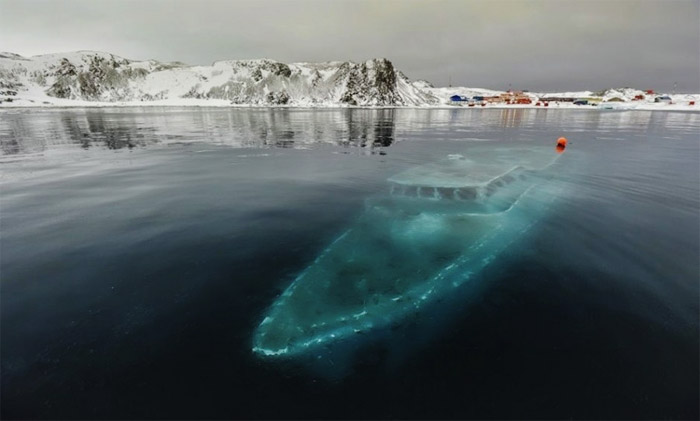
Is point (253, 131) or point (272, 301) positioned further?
point (253, 131)

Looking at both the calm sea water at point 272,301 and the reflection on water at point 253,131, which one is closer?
the calm sea water at point 272,301

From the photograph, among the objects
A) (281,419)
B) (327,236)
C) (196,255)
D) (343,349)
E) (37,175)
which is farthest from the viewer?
(37,175)

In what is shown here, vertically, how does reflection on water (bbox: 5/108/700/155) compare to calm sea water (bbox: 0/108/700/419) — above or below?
above

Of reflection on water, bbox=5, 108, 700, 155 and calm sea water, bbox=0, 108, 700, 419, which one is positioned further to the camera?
reflection on water, bbox=5, 108, 700, 155

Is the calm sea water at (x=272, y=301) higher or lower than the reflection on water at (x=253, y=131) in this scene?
lower

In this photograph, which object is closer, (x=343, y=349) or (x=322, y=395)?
(x=322, y=395)

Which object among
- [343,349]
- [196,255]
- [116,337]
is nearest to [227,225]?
[196,255]

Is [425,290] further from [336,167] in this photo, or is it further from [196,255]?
[336,167]

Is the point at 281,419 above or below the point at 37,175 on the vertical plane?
below

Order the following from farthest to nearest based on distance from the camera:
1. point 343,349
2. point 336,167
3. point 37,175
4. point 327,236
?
1. point 336,167
2. point 37,175
3. point 327,236
4. point 343,349

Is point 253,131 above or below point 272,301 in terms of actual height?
above

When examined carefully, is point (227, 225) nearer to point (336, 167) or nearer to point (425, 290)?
point (425, 290)
